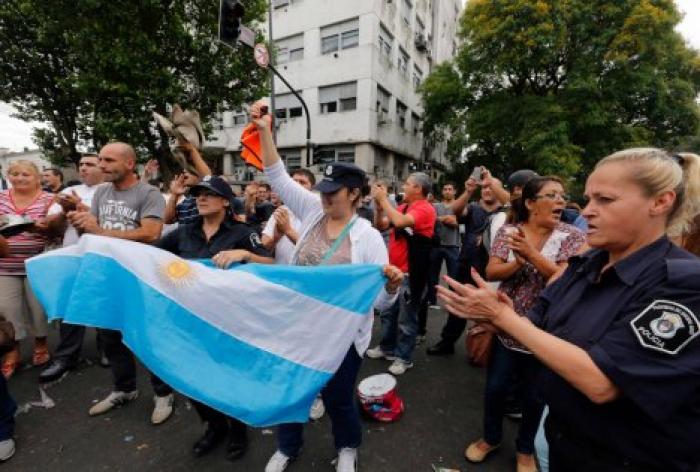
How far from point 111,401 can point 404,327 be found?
3.13m

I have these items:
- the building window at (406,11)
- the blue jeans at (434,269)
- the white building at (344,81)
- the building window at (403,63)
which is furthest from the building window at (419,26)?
the blue jeans at (434,269)

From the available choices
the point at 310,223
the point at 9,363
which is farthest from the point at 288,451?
the point at 9,363

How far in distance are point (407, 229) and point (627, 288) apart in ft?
9.71

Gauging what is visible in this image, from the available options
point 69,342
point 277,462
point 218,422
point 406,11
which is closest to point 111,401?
point 69,342

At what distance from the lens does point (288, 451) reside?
2703 mm

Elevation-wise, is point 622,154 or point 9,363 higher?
point 622,154

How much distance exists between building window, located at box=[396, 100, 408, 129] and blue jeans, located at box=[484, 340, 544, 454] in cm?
2316

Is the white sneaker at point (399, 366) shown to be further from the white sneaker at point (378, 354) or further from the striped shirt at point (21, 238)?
the striped shirt at point (21, 238)

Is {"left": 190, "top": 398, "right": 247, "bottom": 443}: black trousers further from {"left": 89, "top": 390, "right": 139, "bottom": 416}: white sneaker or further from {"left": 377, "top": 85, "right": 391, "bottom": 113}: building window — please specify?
{"left": 377, "top": 85, "right": 391, "bottom": 113}: building window

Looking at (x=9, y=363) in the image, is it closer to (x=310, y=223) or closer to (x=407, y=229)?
(x=310, y=223)

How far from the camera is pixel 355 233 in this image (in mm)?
2486

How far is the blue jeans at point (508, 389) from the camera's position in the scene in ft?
8.50

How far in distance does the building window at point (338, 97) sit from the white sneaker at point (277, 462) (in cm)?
2027

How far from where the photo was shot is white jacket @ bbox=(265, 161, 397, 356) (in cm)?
245
